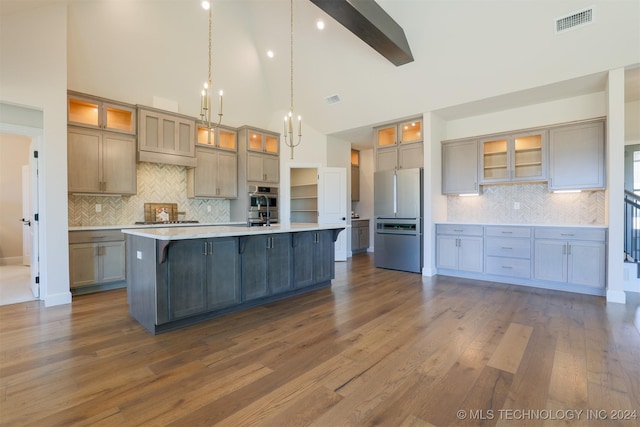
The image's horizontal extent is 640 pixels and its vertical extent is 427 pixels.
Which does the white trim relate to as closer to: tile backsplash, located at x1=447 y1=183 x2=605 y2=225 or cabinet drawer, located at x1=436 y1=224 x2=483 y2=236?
tile backsplash, located at x1=447 y1=183 x2=605 y2=225

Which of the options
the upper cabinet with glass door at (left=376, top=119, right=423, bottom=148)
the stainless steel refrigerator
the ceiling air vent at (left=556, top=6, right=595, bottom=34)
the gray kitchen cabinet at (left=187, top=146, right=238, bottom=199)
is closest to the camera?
the ceiling air vent at (left=556, top=6, right=595, bottom=34)

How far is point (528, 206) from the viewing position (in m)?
4.95

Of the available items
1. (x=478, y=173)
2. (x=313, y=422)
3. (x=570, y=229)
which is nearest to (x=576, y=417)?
(x=313, y=422)

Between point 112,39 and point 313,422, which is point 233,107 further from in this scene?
point 313,422

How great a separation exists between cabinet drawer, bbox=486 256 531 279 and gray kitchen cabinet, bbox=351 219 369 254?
11.4ft

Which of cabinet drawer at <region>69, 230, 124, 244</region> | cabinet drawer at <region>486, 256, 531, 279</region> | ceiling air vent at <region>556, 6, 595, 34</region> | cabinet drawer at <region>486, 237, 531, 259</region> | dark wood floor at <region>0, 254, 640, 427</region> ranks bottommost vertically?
dark wood floor at <region>0, 254, 640, 427</region>

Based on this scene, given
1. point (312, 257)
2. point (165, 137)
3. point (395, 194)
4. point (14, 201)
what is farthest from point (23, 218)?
point (395, 194)

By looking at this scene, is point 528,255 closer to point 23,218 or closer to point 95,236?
point 95,236

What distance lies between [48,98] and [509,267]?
6665 mm

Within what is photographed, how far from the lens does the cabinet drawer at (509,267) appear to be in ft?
14.6

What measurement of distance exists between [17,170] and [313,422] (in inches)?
332

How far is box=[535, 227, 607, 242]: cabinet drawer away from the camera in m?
3.89

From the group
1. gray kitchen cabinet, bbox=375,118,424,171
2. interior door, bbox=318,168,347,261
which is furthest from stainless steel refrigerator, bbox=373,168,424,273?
interior door, bbox=318,168,347,261

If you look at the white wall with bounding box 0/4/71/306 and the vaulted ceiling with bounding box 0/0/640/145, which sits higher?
the vaulted ceiling with bounding box 0/0/640/145
